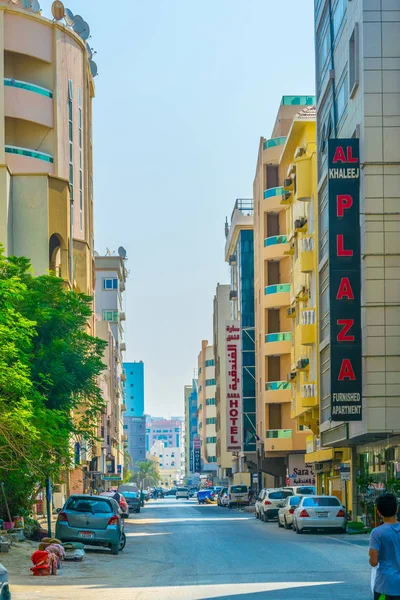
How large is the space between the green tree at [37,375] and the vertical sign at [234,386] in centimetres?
5885

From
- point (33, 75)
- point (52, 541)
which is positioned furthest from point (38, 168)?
point (52, 541)

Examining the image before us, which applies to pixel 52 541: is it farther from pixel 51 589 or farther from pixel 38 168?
pixel 38 168

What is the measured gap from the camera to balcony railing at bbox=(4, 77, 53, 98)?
64.0 metres

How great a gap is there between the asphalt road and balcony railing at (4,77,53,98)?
3556cm

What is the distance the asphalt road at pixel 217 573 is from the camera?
59.3ft

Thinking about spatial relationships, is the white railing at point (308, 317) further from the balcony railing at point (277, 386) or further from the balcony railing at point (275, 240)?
the balcony railing at point (275, 240)

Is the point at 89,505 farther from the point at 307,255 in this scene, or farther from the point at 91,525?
the point at 307,255

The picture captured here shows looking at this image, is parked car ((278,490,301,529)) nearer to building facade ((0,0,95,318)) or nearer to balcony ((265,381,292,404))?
building facade ((0,0,95,318))

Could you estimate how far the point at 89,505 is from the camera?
2917 centimetres

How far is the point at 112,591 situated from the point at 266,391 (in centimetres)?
6270

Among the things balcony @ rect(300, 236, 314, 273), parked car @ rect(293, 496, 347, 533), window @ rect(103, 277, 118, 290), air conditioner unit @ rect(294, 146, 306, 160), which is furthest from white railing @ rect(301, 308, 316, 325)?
window @ rect(103, 277, 118, 290)

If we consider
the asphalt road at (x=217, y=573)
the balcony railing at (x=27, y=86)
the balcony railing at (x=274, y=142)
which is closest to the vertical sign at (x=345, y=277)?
the asphalt road at (x=217, y=573)

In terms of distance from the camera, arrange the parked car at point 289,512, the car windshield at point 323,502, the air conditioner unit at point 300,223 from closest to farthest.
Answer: the car windshield at point 323,502 < the parked car at point 289,512 < the air conditioner unit at point 300,223

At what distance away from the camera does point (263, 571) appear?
22.5m
